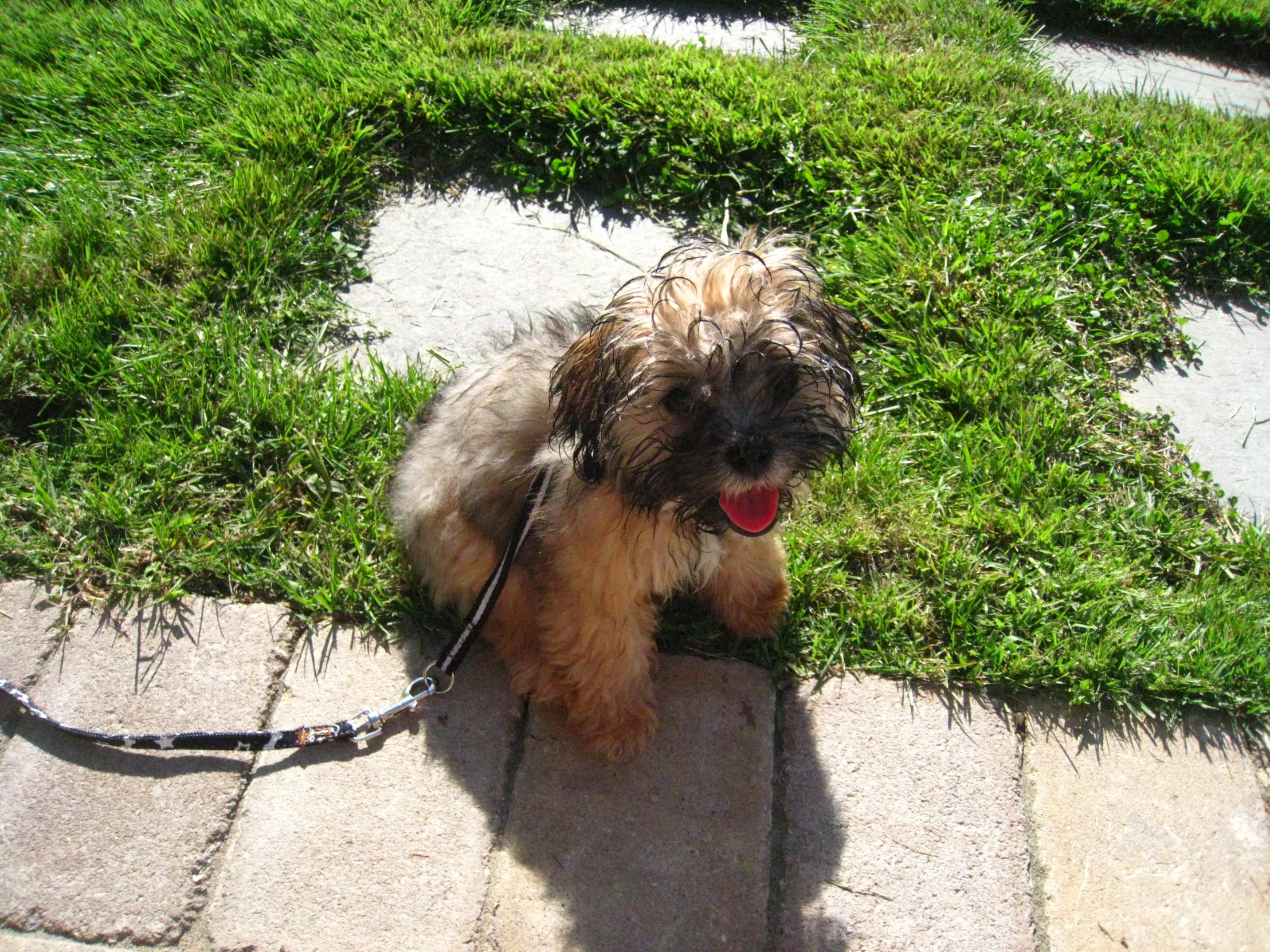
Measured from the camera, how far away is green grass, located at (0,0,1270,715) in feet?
10.7

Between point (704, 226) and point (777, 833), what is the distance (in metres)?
2.81

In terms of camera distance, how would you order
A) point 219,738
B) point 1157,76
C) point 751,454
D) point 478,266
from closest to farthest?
1. point 751,454
2. point 219,738
3. point 478,266
4. point 1157,76

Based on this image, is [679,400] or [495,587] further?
[495,587]

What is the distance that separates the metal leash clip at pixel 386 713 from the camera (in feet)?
9.32

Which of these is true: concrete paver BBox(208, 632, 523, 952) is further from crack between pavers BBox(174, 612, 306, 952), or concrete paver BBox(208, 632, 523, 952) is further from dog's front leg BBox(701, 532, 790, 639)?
dog's front leg BBox(701, 532, 790, 639)

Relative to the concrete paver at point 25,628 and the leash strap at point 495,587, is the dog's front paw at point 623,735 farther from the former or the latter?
the concrete paver at point 25,628

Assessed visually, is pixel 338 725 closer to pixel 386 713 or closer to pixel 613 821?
pixel 386 713

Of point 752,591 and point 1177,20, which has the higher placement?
point 1177,20

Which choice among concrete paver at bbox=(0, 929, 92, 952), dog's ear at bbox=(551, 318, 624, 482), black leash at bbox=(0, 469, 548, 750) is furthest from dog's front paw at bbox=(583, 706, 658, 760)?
concrete paver at bbox=(0, 929, 92, 952)

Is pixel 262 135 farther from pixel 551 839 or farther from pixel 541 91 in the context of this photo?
pixel 551 839

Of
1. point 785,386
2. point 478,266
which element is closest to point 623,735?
point 785,386

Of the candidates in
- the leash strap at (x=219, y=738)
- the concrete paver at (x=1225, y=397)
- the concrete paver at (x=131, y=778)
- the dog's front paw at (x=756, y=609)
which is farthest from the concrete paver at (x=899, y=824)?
the concrete paver at (x=131, y=778)

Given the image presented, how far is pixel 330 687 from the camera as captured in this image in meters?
3.06

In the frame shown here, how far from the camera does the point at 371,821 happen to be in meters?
2.75
